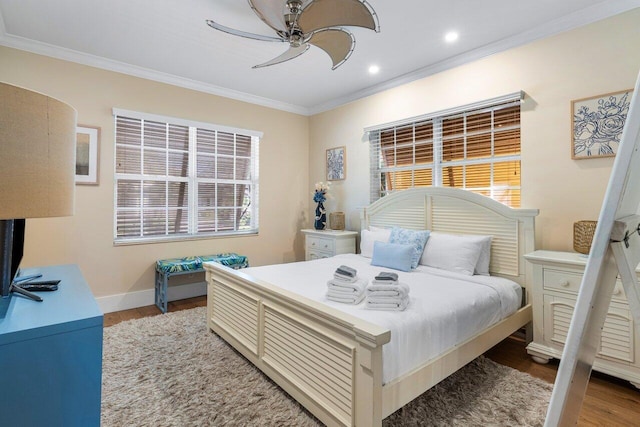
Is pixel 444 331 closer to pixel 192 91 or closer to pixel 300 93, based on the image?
pixel 300 93

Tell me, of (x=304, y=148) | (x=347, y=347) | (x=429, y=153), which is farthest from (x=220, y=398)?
(x=304, y=148)

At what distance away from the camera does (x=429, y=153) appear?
3.71 meters

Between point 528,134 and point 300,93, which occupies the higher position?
point 300,93

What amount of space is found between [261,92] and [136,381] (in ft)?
12.0

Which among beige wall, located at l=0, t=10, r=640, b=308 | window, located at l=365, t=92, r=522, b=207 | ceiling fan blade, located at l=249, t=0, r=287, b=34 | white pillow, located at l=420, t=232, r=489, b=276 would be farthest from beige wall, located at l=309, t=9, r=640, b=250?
ceiling fan blade, located at l=249, t=0, r=287, b=34

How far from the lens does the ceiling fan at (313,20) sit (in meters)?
2.04

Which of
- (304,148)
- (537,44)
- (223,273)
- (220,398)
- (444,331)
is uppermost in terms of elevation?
(537,44)

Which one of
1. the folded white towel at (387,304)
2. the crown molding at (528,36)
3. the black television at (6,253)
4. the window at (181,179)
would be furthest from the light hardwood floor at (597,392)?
the window at (181,179)

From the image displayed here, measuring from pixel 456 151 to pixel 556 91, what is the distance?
998 mm

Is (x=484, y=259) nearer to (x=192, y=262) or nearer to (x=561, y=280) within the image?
(x=561, y=280)

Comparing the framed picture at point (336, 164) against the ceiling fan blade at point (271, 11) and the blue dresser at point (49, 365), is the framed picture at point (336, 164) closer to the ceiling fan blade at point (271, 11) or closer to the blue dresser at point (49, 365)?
the ceiling fan blade at point (271, 11)

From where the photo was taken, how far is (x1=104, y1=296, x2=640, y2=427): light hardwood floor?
180 centimetres

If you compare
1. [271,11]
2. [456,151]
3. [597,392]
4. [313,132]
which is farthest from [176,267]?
[597,392]

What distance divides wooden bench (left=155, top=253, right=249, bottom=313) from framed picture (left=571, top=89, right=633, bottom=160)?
3.63 meters
